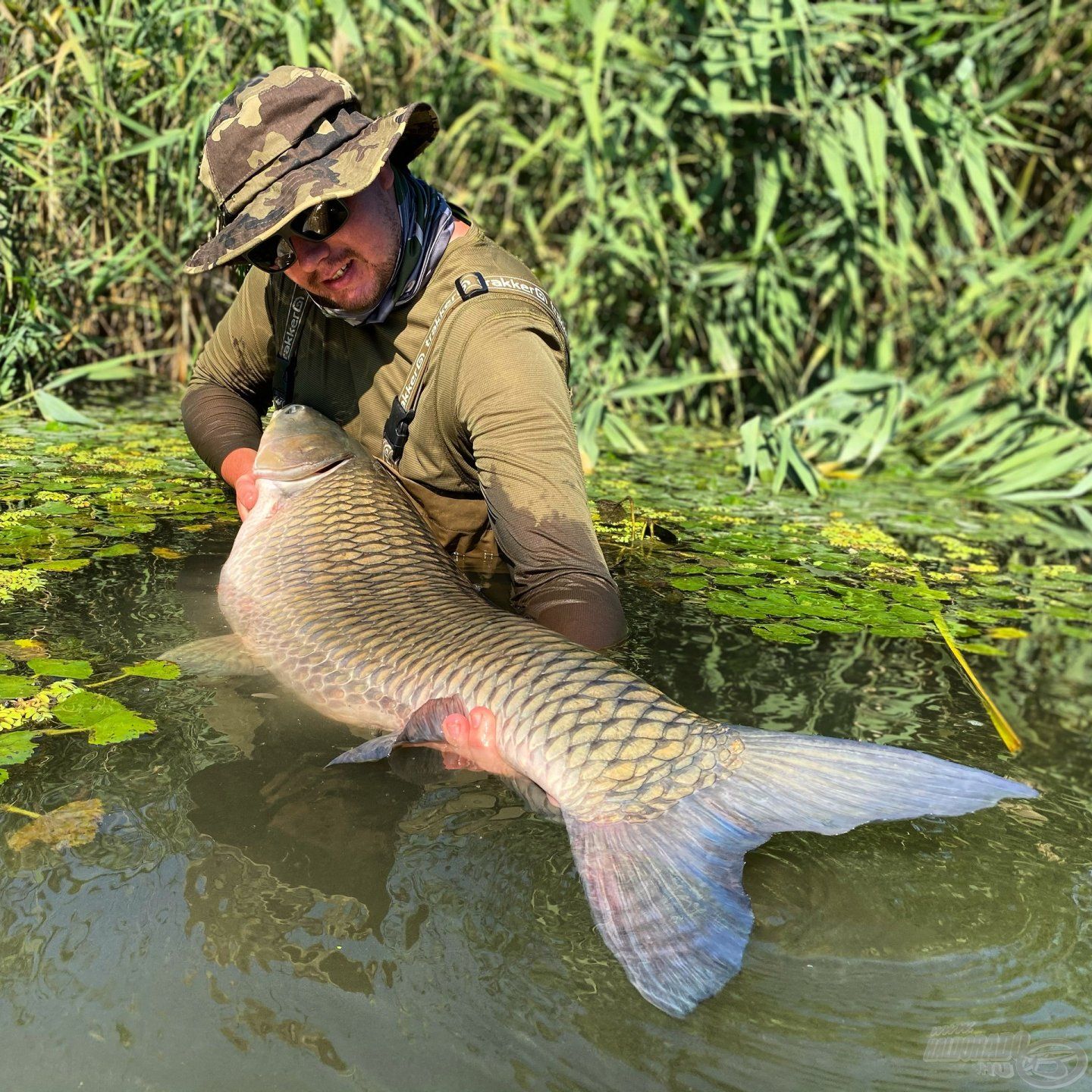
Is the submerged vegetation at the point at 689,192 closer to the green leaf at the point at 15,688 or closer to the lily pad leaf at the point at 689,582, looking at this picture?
the lily pad leaf at the point at 689,582

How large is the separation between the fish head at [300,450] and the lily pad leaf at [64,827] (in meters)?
1.01

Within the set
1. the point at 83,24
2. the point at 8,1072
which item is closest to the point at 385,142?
the point at 8,1072

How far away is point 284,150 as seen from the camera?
2.37m

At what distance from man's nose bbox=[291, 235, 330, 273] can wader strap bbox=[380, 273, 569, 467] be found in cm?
27

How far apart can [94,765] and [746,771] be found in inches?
39.6

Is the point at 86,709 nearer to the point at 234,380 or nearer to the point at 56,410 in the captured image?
the point at 234,380

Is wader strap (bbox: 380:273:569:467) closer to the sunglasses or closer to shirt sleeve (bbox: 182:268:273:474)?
the sunglasses

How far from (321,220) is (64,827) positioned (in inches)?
47.8

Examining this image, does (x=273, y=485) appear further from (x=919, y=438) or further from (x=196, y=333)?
(x=919, y=438)

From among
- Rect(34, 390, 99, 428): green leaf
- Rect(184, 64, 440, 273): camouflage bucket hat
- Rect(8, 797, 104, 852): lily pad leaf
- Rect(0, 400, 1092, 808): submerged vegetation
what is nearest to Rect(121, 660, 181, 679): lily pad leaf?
Rect(0, 400, 1092, 808): submerged vegetation

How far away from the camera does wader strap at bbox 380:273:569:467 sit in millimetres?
2502

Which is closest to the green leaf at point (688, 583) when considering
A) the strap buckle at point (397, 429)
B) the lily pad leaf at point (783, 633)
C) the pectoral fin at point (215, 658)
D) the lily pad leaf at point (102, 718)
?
the lily pad leaf at point (783, 633)

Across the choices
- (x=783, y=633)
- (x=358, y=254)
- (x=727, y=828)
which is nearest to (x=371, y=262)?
(x=358, y=254)

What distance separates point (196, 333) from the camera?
4789 mm
